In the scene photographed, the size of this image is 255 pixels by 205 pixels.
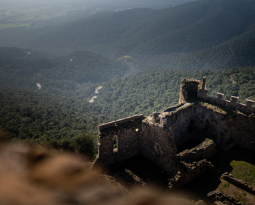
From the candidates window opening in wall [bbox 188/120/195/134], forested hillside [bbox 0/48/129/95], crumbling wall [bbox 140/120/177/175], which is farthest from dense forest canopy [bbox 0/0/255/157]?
window opening in wall [bbox 188/120/195/134]

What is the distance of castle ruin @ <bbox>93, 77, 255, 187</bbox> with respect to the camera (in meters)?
17.2

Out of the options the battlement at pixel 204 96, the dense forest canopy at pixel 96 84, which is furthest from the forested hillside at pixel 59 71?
the battlement at pixel 204 96

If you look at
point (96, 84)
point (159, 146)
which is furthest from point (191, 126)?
point (96, 84)

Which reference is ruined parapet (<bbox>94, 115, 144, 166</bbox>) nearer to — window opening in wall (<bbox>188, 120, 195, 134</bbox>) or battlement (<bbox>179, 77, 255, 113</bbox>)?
window opening in wall (<bbox>188, 120, 195, 134</bbox>)

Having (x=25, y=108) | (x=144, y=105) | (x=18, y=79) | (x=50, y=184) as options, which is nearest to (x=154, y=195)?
(x=50, y=184)

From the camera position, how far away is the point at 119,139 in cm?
1919

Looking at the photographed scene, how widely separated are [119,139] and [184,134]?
7.63m

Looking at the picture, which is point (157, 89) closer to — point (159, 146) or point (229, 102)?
point (229, 102)

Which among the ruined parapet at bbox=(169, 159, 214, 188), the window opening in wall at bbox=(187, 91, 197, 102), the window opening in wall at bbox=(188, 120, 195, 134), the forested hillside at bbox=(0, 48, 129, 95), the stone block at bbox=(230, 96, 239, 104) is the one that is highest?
the stone block at bbox=(230, 96, 239, 104)

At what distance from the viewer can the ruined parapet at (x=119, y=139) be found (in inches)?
727

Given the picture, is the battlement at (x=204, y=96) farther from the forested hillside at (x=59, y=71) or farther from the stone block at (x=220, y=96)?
the forested hillside at (x=59, y=71)

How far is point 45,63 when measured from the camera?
16662 centimetres

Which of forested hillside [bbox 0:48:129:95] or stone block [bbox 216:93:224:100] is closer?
stone block [bbox 216:93:224:100]

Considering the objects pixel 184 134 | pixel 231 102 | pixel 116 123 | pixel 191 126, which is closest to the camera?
pixel 116 123
